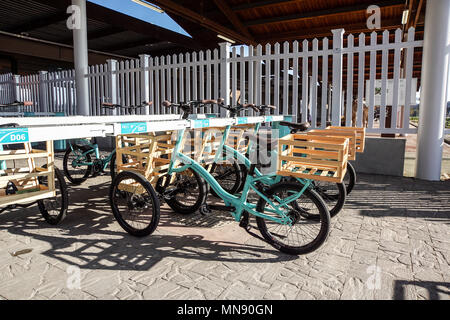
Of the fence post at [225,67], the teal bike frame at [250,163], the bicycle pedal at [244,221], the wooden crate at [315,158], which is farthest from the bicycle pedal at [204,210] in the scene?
the fence post at [225,67]

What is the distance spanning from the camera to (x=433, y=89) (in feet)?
17.2

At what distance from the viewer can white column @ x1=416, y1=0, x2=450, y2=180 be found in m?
5.10

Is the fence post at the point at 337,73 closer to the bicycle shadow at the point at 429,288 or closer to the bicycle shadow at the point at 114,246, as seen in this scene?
the bicycle shadow at the point at 114,246

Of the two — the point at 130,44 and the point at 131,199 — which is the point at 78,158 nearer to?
the point at 131,199

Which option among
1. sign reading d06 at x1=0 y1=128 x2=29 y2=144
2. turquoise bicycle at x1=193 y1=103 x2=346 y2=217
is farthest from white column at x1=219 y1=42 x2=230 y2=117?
sign reading d06 at x1=0 y1=128 x2=29 y2=144

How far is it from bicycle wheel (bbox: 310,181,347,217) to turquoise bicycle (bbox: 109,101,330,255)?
39cm

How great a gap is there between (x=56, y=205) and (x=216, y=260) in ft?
6.62

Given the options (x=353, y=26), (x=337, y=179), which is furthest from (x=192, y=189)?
(x=353, y=26)

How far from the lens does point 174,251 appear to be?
2816mm

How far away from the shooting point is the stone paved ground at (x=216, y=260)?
2219 millimetres

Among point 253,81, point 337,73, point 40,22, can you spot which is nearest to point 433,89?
point 337,73

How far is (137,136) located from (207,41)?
1003cm

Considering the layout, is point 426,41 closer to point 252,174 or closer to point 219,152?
point 219,152
